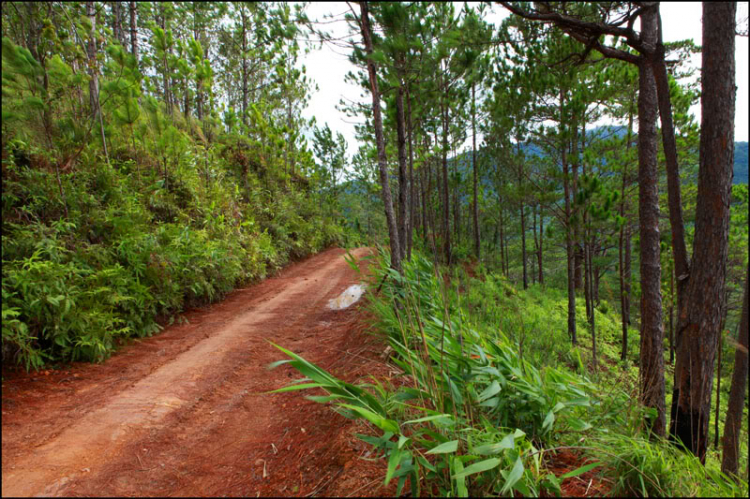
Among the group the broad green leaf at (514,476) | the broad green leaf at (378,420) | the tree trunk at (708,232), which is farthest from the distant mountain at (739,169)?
the broad green leaf at (378,420)

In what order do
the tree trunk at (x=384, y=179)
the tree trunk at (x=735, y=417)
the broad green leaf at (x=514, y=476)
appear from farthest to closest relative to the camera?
the tree trunk at (x=384, y=179) → the tree trunk at (x=735, y=417) → the broad green leaf at (x=514, y=476)

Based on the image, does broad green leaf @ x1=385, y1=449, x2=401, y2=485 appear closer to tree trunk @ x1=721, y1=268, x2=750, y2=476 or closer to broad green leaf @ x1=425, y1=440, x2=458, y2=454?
broad green leaf @ x1=425, y1=440, x2=458, y2=454

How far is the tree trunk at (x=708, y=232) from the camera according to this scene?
265 centimetres

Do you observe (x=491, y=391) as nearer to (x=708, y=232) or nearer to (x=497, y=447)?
(x=497, y=447)

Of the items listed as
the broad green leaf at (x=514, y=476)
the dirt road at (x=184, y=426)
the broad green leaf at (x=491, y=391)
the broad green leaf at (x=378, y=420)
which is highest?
the broad green leaf at (x=378, y=420)

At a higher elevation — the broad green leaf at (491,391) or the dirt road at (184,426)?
the broad green leaf at (491,391)

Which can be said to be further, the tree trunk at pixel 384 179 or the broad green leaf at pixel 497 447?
the tree trunk at pixel 384 179

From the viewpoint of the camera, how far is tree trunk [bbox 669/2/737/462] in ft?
8.71

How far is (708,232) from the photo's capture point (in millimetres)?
2848

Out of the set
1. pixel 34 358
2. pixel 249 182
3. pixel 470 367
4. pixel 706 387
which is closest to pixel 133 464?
pixel 34 358

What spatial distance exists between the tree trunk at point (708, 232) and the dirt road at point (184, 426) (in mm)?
2913

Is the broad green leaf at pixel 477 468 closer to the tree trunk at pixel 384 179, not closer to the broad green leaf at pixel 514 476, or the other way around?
the broad green leaf at pixel 514 476

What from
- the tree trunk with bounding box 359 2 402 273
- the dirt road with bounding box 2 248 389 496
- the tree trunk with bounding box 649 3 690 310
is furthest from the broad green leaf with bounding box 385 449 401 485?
the tree trunk with bounding box 649 3 690 310

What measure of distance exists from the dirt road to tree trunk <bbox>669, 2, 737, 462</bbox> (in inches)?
115
